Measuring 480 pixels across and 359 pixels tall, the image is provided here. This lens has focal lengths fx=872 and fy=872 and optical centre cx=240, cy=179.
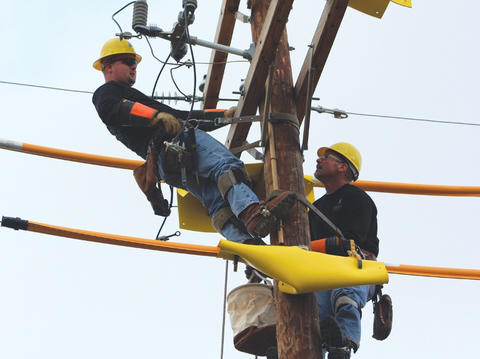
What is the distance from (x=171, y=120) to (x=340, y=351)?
1.83 meters

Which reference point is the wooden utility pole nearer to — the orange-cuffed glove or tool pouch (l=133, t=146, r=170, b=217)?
the orange-cuffed glove

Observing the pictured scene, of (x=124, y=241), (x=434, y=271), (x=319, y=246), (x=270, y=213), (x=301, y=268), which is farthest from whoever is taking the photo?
(x=434, y=271)

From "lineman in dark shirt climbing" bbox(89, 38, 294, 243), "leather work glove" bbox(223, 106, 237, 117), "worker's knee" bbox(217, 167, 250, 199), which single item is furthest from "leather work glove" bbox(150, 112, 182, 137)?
"leather work glove" bbox(223, 106, 237, 117)

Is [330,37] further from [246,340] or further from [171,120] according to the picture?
[246,340]

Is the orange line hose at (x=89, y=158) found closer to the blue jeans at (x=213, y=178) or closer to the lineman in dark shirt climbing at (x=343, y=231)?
the blue jeans at (x=213, y=178)

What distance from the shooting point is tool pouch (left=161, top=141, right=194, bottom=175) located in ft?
17.9

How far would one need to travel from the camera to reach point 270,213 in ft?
16.0

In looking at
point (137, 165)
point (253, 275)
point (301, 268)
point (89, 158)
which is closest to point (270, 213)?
point (301, 268)

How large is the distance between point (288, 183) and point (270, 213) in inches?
17.7

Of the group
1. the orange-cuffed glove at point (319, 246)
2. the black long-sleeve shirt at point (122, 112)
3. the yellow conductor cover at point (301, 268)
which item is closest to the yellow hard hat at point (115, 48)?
the black long-sleeve shirt at point (122, 112)

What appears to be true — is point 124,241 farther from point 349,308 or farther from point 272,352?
point 349,308

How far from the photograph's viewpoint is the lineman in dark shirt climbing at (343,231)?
15.9ft

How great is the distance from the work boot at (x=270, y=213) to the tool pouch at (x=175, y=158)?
76 centimetres

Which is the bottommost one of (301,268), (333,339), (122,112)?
(333,339)
